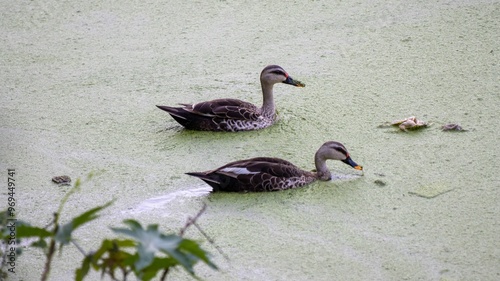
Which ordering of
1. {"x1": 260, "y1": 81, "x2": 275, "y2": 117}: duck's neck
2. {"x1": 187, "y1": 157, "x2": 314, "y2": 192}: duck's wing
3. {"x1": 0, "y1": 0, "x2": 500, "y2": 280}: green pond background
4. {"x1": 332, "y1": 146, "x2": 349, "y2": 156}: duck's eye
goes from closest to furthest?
{"x1": 0, "y1": 0, "x2": 500, "y2": 280}: green pond background, {"x1": 187, "y1": 157, "x2": 314, "y2": 192}: duck's wing, {"x1": 332, "y1": 146, "x2": 349, "y2": 156}: duck's eye, {"x1": 260, "y1": 81, "x2": 275, "y2": 117}: duck's neck

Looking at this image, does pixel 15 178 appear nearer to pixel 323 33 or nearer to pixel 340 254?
pixel 340 254

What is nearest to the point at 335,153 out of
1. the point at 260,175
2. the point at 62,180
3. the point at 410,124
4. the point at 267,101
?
the point at 260,175

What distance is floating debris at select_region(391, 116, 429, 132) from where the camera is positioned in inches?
158

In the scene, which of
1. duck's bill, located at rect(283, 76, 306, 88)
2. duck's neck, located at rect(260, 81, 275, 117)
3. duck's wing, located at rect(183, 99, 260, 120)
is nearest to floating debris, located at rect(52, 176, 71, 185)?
→ duck's wing, located at rect(183, 99, 260, 120)

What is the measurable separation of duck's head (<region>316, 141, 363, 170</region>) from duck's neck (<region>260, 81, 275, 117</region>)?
0.65m

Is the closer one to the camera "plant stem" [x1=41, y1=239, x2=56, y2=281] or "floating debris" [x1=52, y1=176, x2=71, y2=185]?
"plant stem" [x1=41, y1=239, x2=56, y2=281]

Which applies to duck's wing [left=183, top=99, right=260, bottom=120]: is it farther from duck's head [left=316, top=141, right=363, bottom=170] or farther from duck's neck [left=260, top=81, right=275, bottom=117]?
duck's head [left=316, top=141, right=363, bottom=170]

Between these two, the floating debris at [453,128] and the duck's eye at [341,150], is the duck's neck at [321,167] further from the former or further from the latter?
the floating debris at [453,128]

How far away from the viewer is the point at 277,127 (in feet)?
14.1

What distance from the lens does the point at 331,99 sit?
444cm

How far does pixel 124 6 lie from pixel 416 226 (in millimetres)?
3040

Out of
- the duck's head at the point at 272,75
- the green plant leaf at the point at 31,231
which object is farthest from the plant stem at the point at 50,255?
the duck's head at the point at 272,75

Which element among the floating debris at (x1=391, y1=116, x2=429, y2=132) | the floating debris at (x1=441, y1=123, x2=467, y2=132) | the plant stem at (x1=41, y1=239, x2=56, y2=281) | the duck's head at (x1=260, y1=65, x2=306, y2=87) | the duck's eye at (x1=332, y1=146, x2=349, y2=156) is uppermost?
the plant stem at (x1=41, y1=239, x2=56, y2=281)

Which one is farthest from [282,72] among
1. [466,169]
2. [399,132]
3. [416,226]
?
[416,226]
